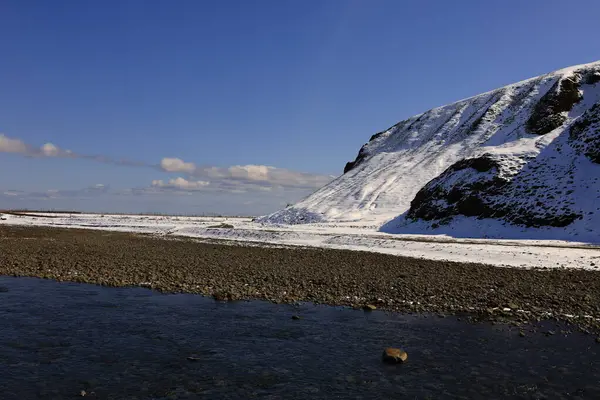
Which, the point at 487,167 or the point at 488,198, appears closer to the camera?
the point at 488,198

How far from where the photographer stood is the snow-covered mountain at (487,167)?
181 feet

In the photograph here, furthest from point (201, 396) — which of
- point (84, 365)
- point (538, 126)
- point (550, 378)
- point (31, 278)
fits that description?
point (538, 126)

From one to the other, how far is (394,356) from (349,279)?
1295cm

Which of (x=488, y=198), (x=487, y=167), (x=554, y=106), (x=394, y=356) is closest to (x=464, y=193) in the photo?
(x=488, y=198)

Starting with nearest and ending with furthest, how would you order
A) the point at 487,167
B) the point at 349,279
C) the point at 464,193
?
the point at 349,279, the point at 464,193, the point at 487,167

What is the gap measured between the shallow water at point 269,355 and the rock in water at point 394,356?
0.25m

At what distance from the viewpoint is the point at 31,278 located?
2711cm

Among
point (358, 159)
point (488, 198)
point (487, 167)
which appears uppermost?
point (358, 159)

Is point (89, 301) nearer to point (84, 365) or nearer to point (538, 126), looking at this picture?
point (84, 365)

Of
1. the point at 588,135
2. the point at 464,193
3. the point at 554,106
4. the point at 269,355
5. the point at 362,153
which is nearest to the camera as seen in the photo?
the point at 269,355

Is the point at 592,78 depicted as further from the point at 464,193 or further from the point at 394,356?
the point at 394,356

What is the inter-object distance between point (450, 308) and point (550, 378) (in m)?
7.85

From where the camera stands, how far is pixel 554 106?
299 feet

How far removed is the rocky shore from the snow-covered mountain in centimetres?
2712
